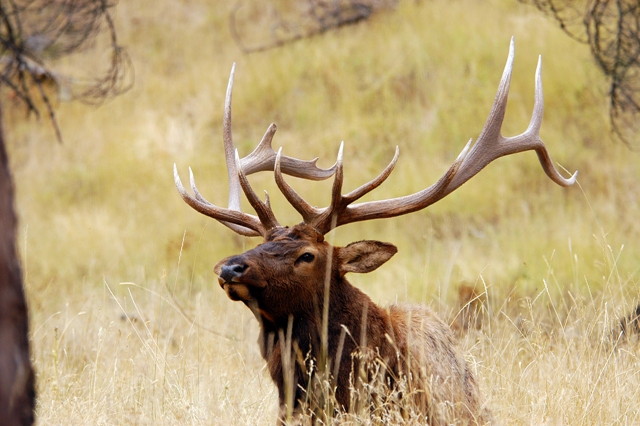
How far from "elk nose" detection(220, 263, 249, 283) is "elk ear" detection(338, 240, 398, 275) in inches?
24.7

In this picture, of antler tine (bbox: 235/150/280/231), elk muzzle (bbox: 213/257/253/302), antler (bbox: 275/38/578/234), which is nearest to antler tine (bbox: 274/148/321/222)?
antler (bbox: 275/38/578/234)

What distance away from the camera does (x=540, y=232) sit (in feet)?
33.6

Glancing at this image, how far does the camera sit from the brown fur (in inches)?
153

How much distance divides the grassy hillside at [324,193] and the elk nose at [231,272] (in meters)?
0.86

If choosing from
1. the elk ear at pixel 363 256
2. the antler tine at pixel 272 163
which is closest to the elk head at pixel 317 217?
the elk ear at pixel 363 256

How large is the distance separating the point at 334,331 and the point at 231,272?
25.7 inches

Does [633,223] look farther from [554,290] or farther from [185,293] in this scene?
[185,293]

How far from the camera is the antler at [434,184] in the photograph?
13.8 ft

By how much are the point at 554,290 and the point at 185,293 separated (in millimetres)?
3740

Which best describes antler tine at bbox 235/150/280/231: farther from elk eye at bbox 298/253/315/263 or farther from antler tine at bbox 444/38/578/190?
antler tine at bbox 444/38/578/190

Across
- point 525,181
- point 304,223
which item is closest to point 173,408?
point 304,223

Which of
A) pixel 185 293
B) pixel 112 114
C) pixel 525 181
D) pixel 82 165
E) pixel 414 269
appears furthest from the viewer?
pixel 112 114

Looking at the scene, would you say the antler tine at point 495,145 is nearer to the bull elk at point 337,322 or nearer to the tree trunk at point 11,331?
the bull elk at point 337,322

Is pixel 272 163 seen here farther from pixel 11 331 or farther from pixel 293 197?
pixel 11 331
